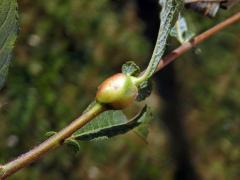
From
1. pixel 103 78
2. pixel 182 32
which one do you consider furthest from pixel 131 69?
pixel 103 78

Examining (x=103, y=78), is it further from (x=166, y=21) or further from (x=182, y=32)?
(x=166, y=21)

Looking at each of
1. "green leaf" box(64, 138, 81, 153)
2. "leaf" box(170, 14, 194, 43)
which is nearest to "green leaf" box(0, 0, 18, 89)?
"green leaf" box(64, 138, 81, 153)

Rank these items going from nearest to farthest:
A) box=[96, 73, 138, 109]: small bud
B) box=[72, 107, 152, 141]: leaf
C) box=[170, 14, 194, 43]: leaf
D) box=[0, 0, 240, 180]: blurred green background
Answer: box=[96, 73, 138, 109]: small bud
box=[72, 107, 152, 141]: leaf
box=[170, 14, 194, 43]: leaf
box=[0, 0, 240, 180]: blurred green background

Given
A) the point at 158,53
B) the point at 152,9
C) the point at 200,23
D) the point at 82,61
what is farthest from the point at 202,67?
the point at 158,53

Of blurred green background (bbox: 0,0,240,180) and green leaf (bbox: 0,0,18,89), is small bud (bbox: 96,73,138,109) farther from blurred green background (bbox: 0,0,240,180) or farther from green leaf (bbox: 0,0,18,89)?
blurred green background (bbox: 0,0,240,180)

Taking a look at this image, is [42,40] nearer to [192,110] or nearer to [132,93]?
[192,110]

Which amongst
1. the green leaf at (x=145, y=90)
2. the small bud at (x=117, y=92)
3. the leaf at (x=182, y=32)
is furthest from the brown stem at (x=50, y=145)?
the leaf at (x=182, y=32)
